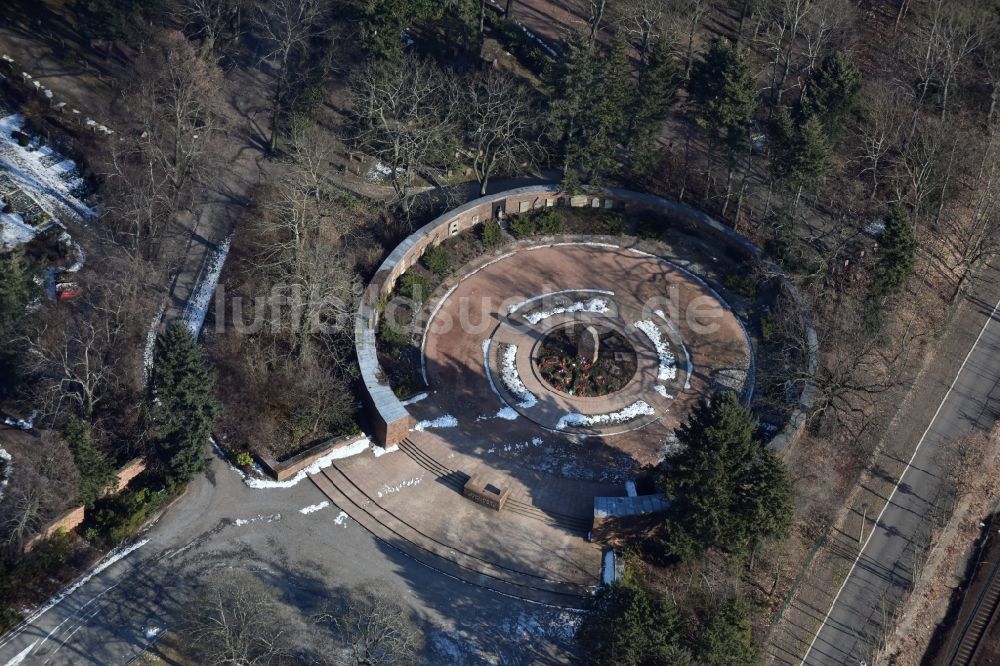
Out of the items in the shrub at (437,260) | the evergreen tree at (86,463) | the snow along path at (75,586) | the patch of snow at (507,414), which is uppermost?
the shrub at (437,260)

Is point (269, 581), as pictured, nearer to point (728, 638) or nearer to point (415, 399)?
point (415, 399)

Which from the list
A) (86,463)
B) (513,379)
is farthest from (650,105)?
(86,463)

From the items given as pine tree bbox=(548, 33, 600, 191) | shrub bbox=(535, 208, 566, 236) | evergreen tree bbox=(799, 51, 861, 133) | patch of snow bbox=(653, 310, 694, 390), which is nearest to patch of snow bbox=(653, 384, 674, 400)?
patch of snow bbox=(653, 310, 694, 390)

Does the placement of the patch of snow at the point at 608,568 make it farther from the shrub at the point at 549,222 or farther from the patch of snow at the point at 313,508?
the shrub at the point at 549,222

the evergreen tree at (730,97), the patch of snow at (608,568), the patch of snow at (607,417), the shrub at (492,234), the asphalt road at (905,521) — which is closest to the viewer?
the asphalt road at (905,521)

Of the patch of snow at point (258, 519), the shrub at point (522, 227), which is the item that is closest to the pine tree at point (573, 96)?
the shrub at point (522, 227)

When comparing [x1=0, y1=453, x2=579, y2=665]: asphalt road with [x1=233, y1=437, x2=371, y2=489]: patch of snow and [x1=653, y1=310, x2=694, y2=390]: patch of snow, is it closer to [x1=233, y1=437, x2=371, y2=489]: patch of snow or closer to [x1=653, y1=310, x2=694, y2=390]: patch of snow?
[x1=233, y1=437, x2=371, y2=489]: patch of snow
